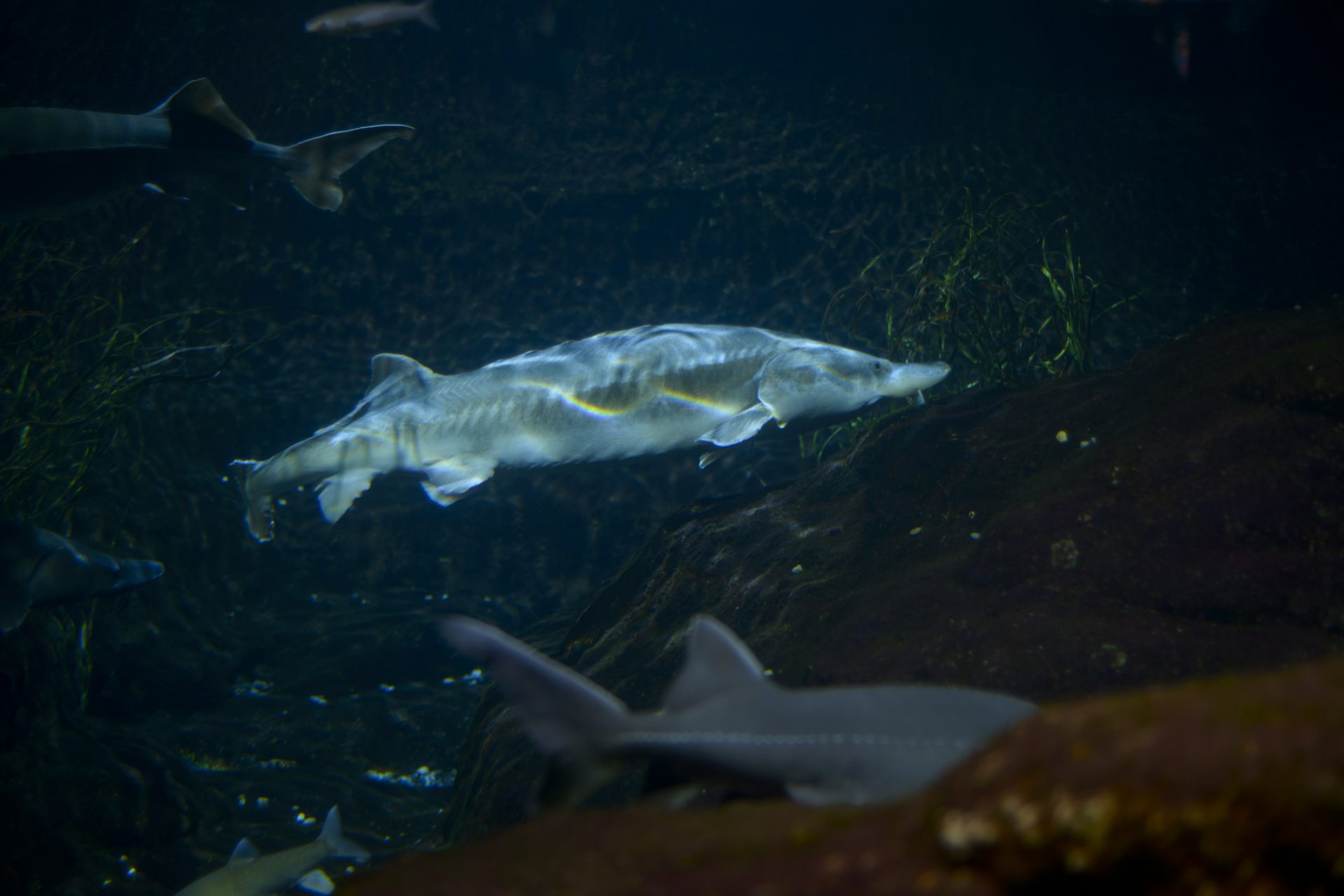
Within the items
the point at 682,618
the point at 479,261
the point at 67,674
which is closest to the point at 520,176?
the point at 479,261

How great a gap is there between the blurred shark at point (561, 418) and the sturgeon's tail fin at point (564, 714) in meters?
4.45

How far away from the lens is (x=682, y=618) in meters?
4.87

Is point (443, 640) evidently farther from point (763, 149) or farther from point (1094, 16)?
point (1094, 16)

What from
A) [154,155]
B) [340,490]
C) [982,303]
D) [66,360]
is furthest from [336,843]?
[982,303]

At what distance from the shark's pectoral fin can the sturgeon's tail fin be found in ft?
15.4

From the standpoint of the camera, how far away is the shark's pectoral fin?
625 centimetres

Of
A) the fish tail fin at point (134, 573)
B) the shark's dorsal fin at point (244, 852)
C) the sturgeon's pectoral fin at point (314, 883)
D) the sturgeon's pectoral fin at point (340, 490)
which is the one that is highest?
the sturgeon's pectoral fin at point (340, 490)

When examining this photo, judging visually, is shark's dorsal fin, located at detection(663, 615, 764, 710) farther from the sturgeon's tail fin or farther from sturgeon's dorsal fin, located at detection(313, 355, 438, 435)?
sturgeon's dorsal fin, located at detection(313, 355, 438, 435)

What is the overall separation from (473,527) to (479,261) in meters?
3.75

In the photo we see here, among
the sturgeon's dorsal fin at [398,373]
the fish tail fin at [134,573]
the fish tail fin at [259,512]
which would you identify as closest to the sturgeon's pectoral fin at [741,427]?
the sturgeon's dorsal fin at [398,373]

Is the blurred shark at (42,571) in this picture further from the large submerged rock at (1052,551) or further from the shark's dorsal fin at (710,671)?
the shark's dorsal fin at (710,671)

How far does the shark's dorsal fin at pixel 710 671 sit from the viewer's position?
2.01 m

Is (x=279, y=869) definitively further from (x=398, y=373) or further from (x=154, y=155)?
(x=154, y=155)

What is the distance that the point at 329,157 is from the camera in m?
6.22
